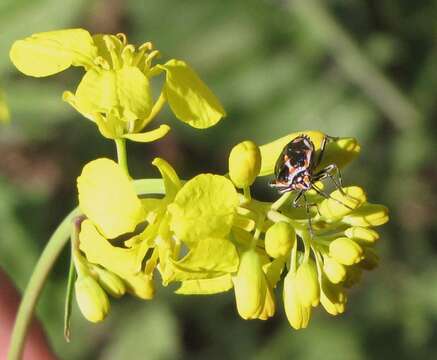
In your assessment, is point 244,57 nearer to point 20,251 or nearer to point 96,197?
point 20,251

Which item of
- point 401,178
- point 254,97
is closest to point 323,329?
point 401,178

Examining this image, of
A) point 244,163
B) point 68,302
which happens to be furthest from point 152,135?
point 68,302

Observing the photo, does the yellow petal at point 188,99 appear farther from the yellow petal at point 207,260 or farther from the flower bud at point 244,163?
the yellow petal at point 207,260

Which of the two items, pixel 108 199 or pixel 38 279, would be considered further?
pixel 38 279

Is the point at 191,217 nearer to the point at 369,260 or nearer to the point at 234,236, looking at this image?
the point at 234,236

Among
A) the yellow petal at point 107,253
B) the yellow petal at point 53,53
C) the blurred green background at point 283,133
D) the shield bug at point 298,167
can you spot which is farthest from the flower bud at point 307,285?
the blurred green background at point 283,133

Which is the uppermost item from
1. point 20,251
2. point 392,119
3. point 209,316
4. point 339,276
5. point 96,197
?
point 96,197

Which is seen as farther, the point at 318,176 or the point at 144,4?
the point at 144,4
